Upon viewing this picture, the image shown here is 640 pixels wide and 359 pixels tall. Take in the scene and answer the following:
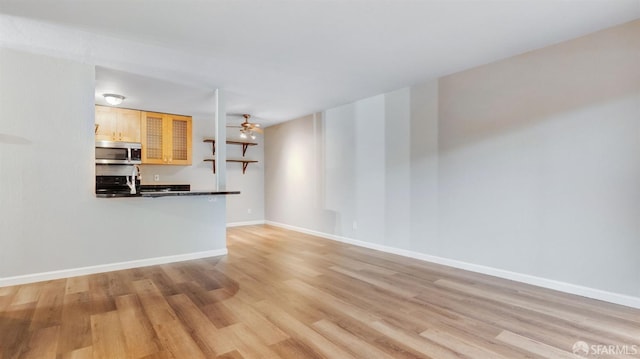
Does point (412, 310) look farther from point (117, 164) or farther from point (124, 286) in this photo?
point (117, 164)

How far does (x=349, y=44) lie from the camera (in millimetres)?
3064

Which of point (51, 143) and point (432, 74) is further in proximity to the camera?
point (432, 74)

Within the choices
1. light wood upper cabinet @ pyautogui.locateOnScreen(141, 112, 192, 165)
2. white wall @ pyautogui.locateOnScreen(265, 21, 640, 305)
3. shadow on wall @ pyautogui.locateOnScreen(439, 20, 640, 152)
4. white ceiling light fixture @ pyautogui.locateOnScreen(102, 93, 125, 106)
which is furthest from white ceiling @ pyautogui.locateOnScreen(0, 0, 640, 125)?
light wood upper cabinet @ pyautogui.locateOnScreen(141, 112, 192, 165)

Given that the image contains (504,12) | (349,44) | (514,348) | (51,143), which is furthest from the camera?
(51,143)

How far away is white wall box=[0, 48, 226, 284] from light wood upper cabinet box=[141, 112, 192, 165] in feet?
7.46

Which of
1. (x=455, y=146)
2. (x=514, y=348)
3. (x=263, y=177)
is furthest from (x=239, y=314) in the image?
(x=263, y=177)

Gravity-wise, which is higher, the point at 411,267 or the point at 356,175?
the point at 356,175

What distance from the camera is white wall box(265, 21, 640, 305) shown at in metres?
2.76

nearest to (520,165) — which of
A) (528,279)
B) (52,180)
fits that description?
(528,279)

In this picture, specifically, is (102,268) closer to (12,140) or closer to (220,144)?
(12,140)

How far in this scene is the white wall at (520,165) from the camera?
2.76 meters

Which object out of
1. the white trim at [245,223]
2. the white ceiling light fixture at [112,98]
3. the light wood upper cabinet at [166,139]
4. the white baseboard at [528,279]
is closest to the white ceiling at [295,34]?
the white ceiling light fixture at [112,98]

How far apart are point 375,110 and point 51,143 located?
4.21 metres

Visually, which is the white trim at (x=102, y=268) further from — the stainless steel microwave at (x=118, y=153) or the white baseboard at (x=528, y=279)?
the white baseboard at (x=528, y=279)
